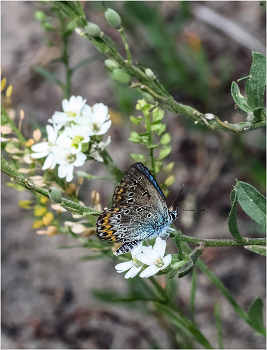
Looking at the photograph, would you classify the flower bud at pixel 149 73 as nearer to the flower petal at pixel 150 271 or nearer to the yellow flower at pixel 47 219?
the flower petal at pixel 150 271

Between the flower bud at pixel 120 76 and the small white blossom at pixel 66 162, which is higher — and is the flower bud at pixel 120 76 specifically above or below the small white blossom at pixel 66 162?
above

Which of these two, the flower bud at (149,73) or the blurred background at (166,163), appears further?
the blurred background at (166,163)

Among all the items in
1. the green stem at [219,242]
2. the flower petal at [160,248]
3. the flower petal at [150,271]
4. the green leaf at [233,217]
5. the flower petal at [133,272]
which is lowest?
the flower petal at [133,272]

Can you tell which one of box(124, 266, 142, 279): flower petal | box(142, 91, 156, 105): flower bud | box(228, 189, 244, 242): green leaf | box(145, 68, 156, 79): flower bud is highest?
box(145, 68, 156, 79): flower bud

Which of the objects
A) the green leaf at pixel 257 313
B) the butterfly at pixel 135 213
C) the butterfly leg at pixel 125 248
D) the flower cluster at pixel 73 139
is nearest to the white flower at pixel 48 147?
the flower cluster at pixel 73 139

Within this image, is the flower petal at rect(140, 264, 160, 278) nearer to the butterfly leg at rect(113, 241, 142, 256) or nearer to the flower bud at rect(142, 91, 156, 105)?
the butterfly leg at rect(113, 241, 142, 256)

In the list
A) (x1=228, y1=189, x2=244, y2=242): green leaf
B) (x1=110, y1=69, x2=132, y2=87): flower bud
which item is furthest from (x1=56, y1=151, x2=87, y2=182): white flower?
(x1=228, y1=189, x2=244, y2=242): green leaf

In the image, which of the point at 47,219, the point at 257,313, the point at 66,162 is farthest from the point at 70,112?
the point at 257,313
